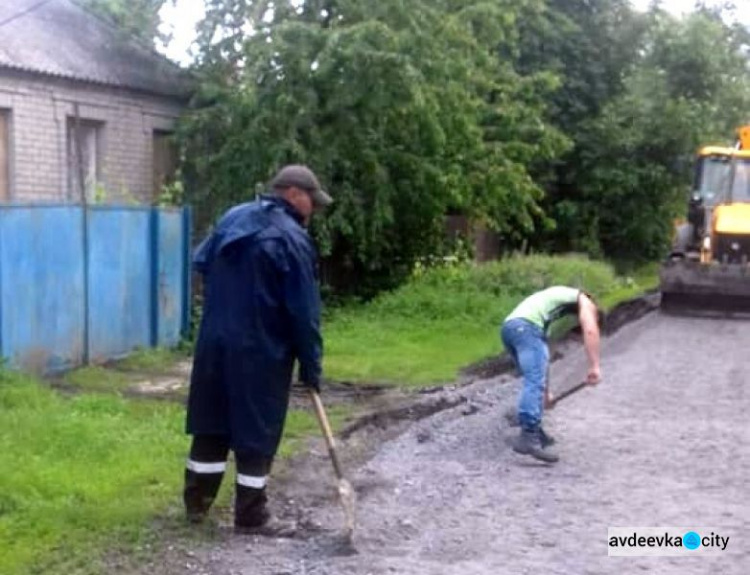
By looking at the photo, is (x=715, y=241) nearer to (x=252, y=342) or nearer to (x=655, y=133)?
(x=655, y=133)

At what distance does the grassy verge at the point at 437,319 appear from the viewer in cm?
1520

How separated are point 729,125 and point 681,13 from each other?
15.2 feet

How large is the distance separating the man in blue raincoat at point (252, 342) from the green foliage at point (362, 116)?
1147 cm

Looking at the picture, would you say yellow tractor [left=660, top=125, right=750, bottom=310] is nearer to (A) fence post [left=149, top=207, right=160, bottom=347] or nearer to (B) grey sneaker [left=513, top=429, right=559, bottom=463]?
(A) fence post [left=149, top=207, right=160, bottom=347]

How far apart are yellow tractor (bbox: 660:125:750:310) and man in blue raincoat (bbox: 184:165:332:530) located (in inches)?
609

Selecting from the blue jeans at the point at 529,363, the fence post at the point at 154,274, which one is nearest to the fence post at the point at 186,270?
the fence post at the point at 154,274

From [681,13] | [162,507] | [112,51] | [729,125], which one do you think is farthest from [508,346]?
[681,13]

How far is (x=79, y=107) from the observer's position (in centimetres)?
2005

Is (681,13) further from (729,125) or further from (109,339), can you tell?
(109,339)

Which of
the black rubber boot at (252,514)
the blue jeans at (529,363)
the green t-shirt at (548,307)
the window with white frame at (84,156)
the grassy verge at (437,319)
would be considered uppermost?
the window with white frame at (84,156)

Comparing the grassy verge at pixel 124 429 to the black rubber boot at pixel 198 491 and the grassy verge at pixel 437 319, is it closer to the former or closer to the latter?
the grassy verge at pixel 437 319

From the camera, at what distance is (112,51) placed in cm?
2167

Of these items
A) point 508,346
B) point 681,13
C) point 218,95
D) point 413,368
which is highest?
point 681,13

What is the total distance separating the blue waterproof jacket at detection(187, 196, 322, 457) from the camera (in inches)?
306
